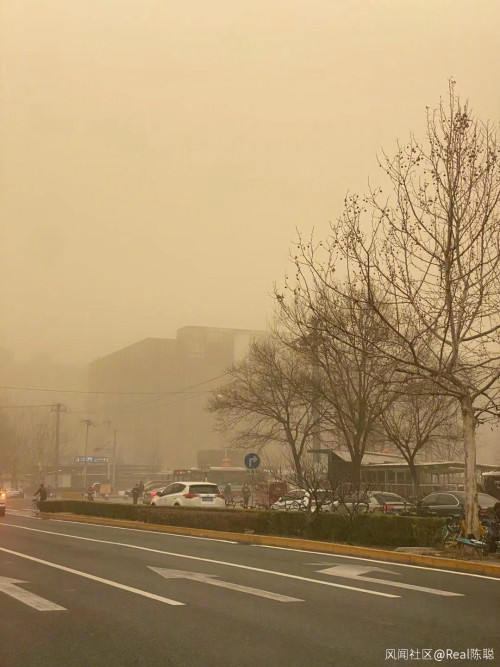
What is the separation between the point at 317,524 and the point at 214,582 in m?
8.75

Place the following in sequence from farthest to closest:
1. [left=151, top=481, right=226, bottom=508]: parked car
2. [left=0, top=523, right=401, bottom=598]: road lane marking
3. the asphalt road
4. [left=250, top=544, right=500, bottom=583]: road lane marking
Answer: [left=151, top=481, right=226, bottom=508]: parked car → [left=250, top=544, right=500, bottom=583]: road lane marking → [left=0, top=523, right=401, bottom=598]: road lane marking → the asphalt road

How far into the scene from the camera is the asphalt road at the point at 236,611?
7.76 metres

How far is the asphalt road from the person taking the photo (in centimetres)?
776

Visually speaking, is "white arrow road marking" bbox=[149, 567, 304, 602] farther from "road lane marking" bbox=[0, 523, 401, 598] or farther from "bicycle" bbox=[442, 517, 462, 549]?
"bicycle" bbox=[442, 517, 462, 549]

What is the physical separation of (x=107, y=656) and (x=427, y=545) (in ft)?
41.3

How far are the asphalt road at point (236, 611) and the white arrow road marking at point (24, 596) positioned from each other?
16 millimetres

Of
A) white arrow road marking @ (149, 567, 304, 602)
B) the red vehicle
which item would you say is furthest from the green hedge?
the red vehicle

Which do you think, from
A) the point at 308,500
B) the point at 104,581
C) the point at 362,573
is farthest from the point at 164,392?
the point at 104,581

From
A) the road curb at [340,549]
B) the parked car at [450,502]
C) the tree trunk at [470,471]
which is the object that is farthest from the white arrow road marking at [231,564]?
the parked car at [450,502]

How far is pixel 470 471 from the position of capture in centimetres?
1809

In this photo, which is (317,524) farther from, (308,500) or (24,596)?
(24,596)

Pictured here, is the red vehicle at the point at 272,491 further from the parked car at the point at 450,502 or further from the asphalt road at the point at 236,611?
the asphalt road at the point at 236,611

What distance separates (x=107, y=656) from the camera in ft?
25.1

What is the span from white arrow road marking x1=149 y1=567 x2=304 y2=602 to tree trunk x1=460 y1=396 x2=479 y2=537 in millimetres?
6371
